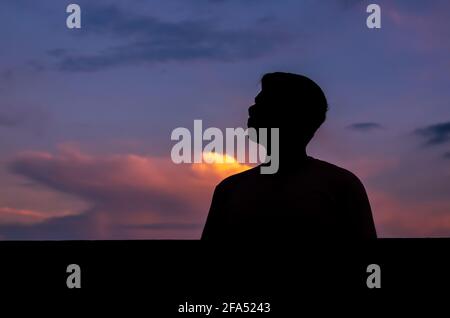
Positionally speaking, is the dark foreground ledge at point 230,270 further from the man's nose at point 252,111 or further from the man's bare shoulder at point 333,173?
the man's nose at point 252,111

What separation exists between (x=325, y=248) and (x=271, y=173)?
2.62 feet

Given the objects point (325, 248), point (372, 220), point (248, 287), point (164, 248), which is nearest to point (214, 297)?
point (248, 287)

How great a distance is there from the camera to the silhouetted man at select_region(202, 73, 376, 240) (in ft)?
8.56

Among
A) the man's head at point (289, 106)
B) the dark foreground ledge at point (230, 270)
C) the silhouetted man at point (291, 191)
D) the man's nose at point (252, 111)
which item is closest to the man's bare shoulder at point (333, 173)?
the silhouetted man at point (291, 191)

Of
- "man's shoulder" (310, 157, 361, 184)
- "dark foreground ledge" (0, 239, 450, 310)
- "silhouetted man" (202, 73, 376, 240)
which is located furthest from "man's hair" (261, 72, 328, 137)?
"dark foreground ledge" (0, 239, 450, 310)

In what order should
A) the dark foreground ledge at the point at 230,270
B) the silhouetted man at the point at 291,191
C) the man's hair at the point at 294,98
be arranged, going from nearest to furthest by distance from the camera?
the dark foreground ledge at the point at 230,270
the silhouetted man at the point at 291,191
the man's hair at the point at 294,98

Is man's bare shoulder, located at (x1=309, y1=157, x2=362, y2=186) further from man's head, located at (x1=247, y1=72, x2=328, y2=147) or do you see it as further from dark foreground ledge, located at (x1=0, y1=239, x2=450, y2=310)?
dark foreground ledge, located at (x1=0, y1=239, x2=450, y2=310)

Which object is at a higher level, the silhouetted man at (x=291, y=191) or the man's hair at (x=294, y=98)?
the man's hair at (x=294, y=98)

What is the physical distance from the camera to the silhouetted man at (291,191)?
2609mm

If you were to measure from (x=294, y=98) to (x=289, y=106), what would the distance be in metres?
0.04

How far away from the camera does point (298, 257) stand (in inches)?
83.3

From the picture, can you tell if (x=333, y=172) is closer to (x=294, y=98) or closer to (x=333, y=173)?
(x=333, y=173)

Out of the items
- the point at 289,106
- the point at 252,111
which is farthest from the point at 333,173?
the point at 252,111

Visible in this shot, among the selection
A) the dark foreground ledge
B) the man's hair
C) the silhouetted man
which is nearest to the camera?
the dark foreground ledge
